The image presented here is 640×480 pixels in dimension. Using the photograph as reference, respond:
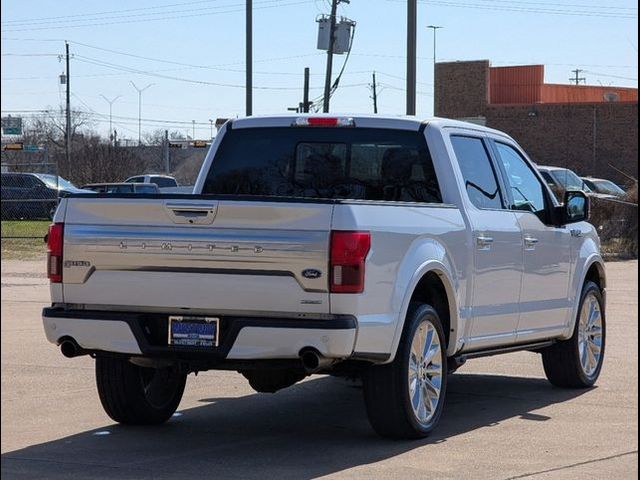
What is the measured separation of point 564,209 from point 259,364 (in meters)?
3.72

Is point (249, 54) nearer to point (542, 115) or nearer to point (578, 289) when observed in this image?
point (578, 289)

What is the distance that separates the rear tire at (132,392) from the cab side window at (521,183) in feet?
9.79

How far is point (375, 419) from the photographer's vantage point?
819 cm

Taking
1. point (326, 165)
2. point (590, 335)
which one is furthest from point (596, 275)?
point (326, 165)

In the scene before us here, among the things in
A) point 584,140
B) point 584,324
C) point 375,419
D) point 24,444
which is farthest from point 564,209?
point 584,140

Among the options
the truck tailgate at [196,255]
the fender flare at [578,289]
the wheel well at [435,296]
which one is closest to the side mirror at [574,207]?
the fender flare at [578,289]

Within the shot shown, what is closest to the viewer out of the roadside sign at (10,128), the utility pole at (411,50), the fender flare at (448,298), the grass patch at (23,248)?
the fender flare at (448,298)

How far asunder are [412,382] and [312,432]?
91cm

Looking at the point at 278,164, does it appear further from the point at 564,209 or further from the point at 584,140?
the point at 584,140

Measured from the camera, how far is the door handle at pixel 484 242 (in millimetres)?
9164

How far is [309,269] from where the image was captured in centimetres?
751

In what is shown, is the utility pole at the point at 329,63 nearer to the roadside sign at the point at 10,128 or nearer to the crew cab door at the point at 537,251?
the roadside sign at the point at 10,128

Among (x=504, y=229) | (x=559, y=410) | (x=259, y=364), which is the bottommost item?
(x=559, y=410)

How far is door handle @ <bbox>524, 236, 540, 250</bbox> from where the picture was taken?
9.90 metres
